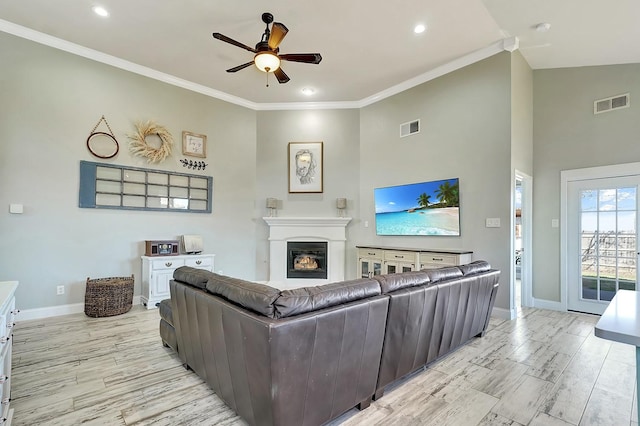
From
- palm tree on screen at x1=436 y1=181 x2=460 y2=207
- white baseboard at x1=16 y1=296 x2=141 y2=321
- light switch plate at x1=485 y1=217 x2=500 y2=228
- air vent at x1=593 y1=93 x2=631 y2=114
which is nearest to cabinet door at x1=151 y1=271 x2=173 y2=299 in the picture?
white baseboard at x1=16 y1=296 x2=141 y2=321

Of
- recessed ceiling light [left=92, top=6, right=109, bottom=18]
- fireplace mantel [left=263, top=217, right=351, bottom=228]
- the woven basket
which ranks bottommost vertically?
the woven basket

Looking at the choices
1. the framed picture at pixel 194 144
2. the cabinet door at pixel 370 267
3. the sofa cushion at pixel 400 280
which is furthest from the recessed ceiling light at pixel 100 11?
the cabinet door at pixel 370 267

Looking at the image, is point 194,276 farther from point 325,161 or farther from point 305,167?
point 325,161

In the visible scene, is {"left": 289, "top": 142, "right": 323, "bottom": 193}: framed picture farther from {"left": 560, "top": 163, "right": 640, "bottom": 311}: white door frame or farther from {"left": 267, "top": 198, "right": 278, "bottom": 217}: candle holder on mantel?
{"left": 560, "top": 163, "right": 640, "bottom": 311}: white door frame

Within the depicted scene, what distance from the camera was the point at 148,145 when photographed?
14.8 feet

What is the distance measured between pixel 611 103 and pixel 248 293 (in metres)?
5.16

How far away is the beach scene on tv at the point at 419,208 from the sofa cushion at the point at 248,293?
359cm

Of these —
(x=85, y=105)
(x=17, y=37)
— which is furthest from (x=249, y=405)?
(x=17, y=37)

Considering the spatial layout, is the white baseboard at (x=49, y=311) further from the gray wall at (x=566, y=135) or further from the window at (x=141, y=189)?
the gray wall at (x=566, y=135)

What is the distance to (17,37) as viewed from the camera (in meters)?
3.61

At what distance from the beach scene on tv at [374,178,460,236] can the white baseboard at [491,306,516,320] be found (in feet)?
3.70

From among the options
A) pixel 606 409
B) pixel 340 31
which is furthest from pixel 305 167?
pixel 606 409

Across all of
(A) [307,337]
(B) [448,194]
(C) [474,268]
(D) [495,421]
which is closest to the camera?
(A) [307,337]

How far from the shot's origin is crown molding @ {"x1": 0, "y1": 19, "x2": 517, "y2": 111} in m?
3.72
